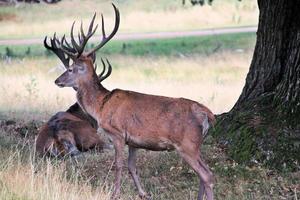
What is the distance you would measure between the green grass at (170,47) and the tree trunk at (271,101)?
52.5 feet

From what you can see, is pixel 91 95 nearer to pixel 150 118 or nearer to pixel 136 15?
pixel 150 118

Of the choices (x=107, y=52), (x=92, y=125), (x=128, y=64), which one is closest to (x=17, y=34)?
(x=107, y=52)

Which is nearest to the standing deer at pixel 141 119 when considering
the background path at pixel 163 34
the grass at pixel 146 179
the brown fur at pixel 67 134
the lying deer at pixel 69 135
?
the grass at pixel 146 179

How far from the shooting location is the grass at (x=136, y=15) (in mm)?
37812

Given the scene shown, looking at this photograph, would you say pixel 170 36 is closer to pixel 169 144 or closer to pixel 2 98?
pixel 2 98

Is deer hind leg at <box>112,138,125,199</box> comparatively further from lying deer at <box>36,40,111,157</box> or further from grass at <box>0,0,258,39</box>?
grass at <box>0,0,258,39</box>

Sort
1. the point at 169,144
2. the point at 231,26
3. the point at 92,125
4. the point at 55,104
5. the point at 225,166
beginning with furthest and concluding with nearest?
the point at 231,26 < the point at 55,104 < the point at 92,125 < the point at 225,166 < the point at 169,144

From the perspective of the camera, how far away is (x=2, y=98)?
18.6 meters

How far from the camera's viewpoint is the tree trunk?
11094mm

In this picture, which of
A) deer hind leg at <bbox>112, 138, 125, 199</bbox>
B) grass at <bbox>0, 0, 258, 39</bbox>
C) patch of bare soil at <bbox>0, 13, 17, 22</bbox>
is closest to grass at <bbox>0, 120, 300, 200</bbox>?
deer hind leg at <bbox>112, 138, 125, 199</bbox>

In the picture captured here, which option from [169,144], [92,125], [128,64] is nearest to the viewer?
[169,144]

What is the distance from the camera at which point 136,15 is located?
40.1 m

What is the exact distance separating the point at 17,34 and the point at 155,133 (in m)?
27.1

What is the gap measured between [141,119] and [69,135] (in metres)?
3.50
